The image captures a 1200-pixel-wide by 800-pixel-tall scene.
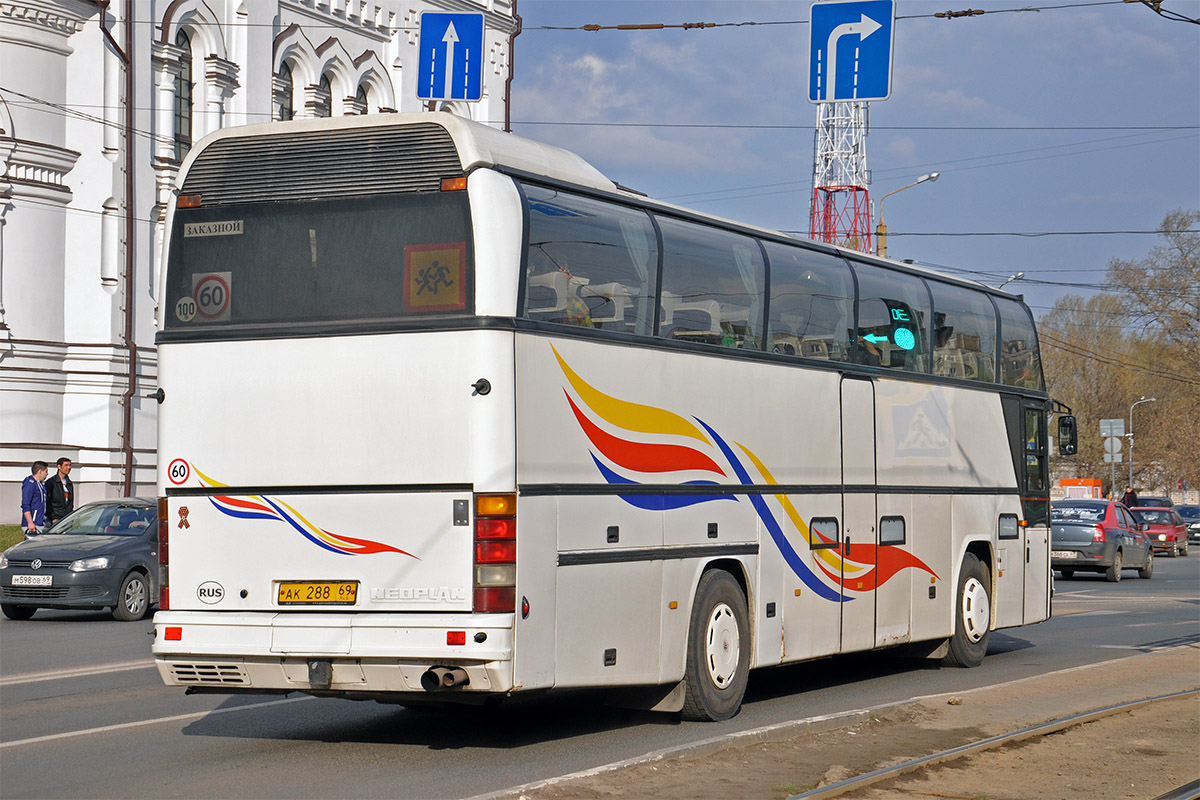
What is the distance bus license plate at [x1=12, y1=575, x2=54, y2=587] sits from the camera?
18.9m

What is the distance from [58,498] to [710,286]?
14.4 m

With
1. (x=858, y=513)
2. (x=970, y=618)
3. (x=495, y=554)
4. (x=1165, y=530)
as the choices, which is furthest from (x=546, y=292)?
(x=1165, y=530)

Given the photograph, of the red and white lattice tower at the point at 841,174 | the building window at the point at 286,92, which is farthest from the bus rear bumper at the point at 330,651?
the red and white lattice tower at the point at 841,174

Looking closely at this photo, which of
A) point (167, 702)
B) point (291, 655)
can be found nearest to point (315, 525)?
point (291, 655)

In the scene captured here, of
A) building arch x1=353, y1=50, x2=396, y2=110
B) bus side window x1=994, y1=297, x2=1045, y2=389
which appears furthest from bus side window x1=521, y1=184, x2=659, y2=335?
building arch x1=353, y1=50, x2=396, y2=110

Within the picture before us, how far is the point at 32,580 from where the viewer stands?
18922 mm

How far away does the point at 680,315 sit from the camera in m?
10.8

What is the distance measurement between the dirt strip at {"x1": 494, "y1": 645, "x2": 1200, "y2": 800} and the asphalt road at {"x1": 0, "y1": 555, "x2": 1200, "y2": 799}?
24.3 inches

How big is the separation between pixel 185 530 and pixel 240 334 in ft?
4.00

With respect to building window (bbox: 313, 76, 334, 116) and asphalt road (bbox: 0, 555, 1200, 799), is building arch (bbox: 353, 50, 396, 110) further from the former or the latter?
asphalt road (bbox: 0, 555, 1200, 799)

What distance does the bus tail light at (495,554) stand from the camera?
8.84 metres

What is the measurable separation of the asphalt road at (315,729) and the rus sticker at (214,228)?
3.10m

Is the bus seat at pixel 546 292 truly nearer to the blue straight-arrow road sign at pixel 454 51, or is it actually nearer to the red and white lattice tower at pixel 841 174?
the blue straight-arrow road sign at pixel 454 51

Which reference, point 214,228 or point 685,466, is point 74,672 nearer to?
point 214,228
